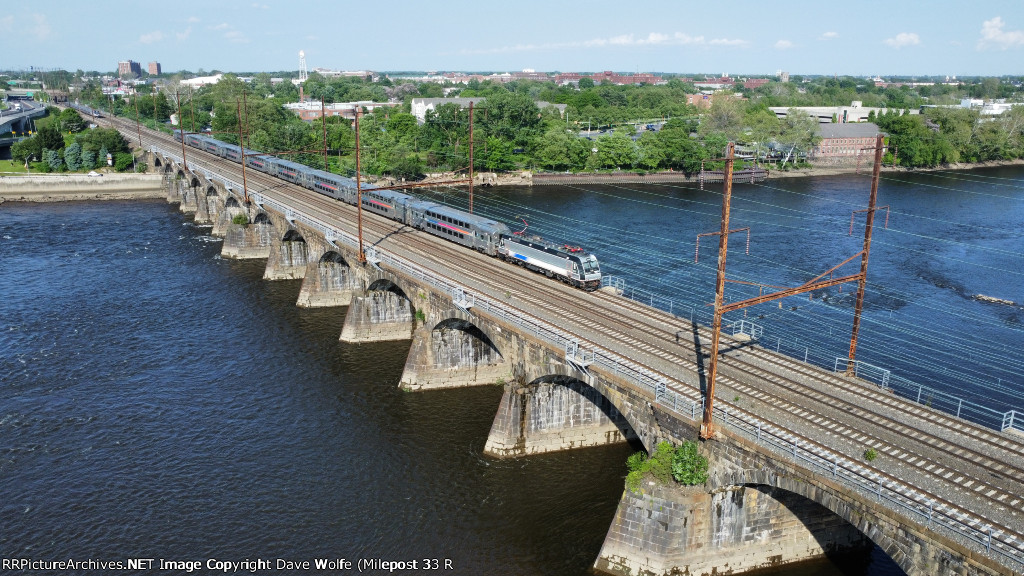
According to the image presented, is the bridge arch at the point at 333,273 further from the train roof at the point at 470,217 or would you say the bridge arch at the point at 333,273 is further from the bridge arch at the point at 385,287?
the train roof at the point at 470,217

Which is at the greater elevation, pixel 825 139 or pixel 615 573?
pixel 825 139

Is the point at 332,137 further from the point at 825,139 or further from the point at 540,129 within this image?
the point at 825,139

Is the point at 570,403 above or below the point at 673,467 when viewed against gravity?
below

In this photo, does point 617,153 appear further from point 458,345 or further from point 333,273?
point 458,345

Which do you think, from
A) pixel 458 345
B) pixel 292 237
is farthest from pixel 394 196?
pixel 458 345

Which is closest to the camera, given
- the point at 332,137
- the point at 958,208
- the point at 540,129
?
the point at 958,208

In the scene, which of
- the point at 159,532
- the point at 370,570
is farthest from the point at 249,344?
the point at 370,570

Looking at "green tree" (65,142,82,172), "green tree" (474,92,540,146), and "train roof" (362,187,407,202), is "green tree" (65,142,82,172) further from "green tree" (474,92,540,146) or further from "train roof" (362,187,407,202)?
"train roof" (362,187,407,202)
